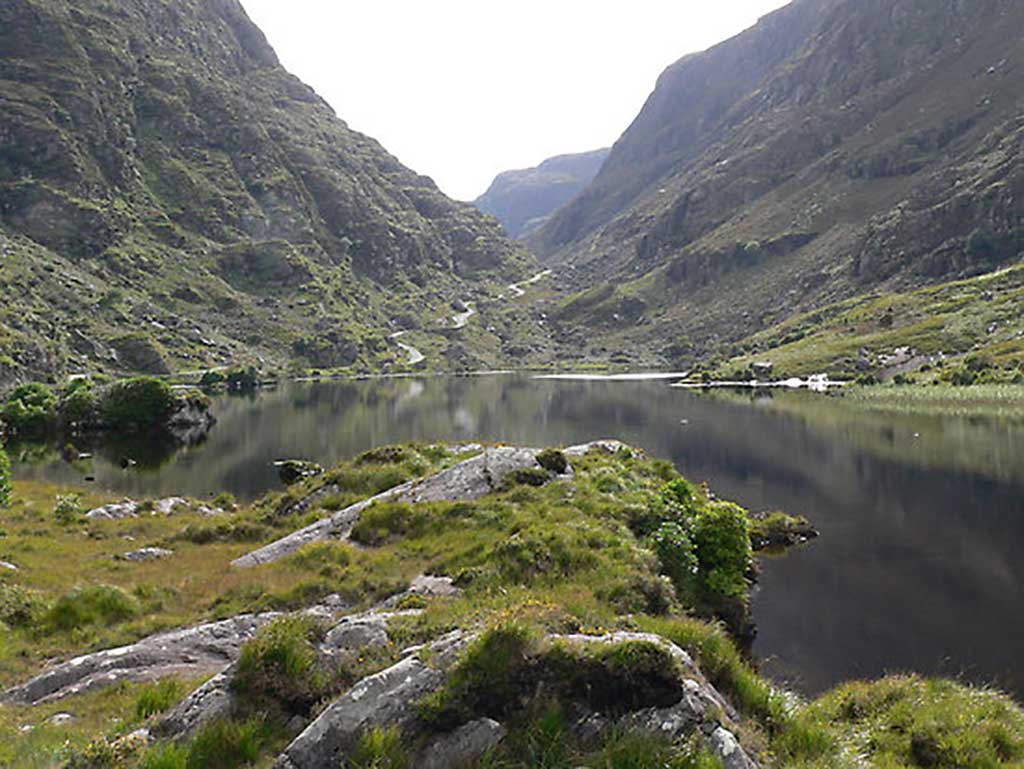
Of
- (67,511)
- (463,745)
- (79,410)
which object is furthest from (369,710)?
(79,410)

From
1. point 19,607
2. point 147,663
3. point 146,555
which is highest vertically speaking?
point 147,663

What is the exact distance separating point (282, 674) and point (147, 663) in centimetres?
702

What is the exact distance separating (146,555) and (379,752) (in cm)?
2704

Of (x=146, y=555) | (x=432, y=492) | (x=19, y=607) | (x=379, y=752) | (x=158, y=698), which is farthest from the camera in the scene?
(x=146, y=555)

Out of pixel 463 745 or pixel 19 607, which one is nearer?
pixel 463 745

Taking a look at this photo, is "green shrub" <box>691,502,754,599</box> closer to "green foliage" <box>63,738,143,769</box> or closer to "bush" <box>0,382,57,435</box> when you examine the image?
"green foliage" <box>63,738,143,769</box>

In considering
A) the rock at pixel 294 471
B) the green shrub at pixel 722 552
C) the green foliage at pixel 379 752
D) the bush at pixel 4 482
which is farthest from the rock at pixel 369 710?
the rock at pixel 294 471

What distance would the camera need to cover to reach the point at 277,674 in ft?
36.6

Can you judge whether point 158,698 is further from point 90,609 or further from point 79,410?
point 79,410

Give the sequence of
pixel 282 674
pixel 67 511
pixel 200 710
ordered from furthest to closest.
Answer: pixel 67 511 < pixel 282 674 < pixel 200 710

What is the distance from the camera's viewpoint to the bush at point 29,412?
335 ft

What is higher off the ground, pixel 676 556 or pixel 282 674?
pixel 282 674

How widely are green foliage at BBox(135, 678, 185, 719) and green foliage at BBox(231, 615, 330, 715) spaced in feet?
7.82

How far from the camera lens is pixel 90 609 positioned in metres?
21.0
